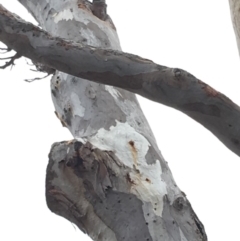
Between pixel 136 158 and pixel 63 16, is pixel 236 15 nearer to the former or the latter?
pixel 136 158

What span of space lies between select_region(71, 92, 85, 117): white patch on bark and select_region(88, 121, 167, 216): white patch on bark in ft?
0.50

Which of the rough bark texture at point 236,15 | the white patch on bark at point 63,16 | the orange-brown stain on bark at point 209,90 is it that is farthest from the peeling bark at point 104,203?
the white patch on bark at point 63,16

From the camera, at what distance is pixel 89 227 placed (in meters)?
1.81

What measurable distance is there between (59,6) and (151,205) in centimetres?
118

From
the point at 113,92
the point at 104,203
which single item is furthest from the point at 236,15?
the point at 104,203

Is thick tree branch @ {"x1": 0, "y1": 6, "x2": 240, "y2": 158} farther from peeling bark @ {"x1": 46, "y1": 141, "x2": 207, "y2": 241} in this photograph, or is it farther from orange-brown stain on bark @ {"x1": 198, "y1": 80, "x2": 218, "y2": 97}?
peeling bark @ {"x1": 46, "y1": 141, "x2": 207, "y2": 241}

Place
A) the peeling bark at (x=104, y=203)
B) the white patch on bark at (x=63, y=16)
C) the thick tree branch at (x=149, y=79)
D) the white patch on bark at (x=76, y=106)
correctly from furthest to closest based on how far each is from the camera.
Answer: the white patch on bark at (x=63, y=16), the white patch on bark at (x=76, y=106), the peeling bark at (x=104, y=203), the thick tree branch at (x=149, y=79)

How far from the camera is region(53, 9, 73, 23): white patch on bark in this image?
100 inches

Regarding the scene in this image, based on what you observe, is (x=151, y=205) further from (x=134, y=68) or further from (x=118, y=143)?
(x=134, y=68)

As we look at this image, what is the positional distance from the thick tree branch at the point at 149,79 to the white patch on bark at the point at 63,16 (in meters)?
0.87

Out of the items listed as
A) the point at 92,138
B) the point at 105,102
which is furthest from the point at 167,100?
the point at 105,102

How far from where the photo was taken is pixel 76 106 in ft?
7.16

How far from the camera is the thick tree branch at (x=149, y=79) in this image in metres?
1.50

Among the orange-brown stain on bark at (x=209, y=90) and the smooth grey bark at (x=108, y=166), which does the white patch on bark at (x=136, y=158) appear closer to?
the smooth grey bark at (x=108, y=166)
